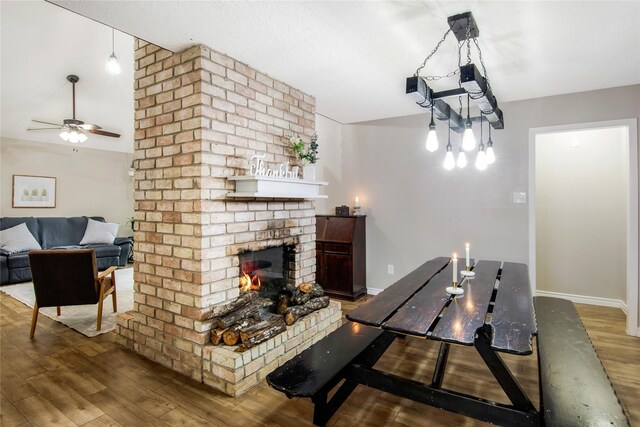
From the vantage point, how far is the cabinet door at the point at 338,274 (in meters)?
4.08

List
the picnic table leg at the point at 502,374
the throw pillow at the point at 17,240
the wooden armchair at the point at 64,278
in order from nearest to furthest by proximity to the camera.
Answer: the picnic table leg at the point at 502,374, the wooden armchair at the point at 64,278, the throw pillow at the point at 17,240

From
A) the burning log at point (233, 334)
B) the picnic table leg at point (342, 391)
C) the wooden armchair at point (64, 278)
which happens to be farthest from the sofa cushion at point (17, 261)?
the picnic table leg at point (342, 391)

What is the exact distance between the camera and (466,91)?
1.97 meters

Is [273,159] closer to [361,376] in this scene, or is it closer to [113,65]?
[361,376]

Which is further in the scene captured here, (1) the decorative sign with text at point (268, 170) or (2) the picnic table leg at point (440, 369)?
(1) the decorative sign with text at point (268, 170)

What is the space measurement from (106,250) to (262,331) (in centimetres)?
485

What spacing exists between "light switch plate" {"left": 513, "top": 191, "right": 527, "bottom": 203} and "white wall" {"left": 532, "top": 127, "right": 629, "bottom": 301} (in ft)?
3.02

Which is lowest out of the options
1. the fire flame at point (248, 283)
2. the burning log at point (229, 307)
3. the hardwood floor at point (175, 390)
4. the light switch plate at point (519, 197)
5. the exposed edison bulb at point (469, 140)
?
the hardwood floor at point (175, 390)

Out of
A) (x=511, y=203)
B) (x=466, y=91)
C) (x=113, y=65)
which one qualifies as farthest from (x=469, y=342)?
(x=113, y=65)

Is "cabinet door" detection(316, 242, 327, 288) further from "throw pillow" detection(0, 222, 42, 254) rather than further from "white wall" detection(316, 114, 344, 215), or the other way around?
"throw pillow" detection(0, 222, 42, 254)

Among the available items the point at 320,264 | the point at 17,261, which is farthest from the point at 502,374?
the point at 17,261

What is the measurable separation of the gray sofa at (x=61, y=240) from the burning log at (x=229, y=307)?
4.44 meters

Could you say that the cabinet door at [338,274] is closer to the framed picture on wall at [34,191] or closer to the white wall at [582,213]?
the white wall at [582,213]

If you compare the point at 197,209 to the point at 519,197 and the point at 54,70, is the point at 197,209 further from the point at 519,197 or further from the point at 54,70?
the point at 54,70
